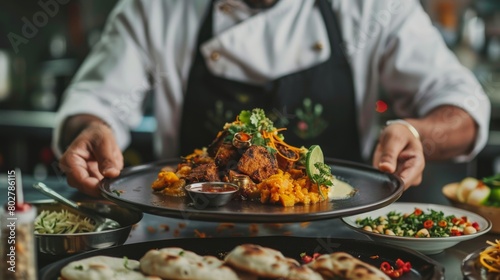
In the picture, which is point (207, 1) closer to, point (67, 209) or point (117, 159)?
point (117, 159)

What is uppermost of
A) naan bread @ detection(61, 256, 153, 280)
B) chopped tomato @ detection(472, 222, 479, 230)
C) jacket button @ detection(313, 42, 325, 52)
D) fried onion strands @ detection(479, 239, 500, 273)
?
jacket button @ detection(313, 42, 325, 52)

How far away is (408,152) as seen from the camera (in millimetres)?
2375

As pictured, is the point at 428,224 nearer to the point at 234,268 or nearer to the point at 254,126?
the point at 254,126

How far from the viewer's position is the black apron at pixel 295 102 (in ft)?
9.95

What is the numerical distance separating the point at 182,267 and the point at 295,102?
1.67m

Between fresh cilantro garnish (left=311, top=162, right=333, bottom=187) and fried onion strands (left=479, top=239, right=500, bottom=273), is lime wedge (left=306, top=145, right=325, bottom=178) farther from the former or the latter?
fried onion strands (left=479, top=239, right=500, bottom=273)

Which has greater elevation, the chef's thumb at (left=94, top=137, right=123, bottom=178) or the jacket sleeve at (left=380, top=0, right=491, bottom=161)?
the jacket sleeve at (left=380, top=0, right=491, bottom=161)

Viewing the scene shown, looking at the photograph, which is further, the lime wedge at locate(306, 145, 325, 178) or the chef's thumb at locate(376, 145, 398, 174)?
the chef's thumb at locate(376, 145, 398, 174)

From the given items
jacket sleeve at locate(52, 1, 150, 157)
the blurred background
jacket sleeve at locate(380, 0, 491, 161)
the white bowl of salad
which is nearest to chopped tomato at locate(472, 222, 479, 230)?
the white bowl of salad

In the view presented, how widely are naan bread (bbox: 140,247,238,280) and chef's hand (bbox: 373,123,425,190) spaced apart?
34.0 inches

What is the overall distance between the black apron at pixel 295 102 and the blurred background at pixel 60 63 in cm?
153

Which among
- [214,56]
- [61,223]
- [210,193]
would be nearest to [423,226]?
[210,193]

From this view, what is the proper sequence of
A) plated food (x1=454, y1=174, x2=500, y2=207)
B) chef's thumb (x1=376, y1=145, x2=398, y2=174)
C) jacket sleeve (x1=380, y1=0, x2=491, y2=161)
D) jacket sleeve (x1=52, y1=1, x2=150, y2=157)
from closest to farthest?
chef's thumb (x1=376, y1=145, x2=398, y2=174) → plated food (x1=454, y1=174, x2=500, y2=207) → jacket sleeve (x1=380, y1=0, x2=491, y2=161) → jacket sleeve (x1=52, y1=1, x2=150, y2=157)

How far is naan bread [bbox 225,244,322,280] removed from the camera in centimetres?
147
